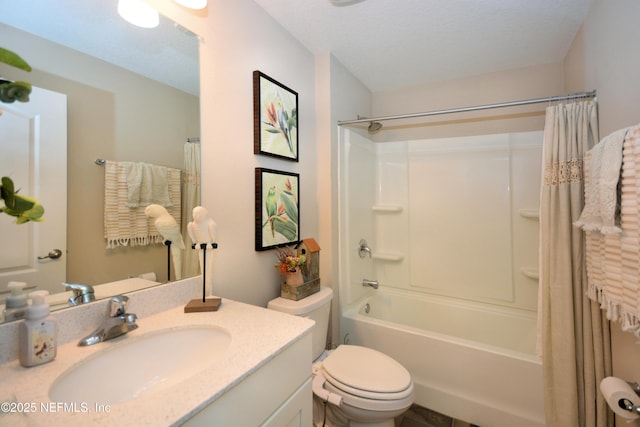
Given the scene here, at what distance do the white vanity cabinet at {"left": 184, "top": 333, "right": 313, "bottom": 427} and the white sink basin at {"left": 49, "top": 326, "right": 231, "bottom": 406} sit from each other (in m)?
0.20

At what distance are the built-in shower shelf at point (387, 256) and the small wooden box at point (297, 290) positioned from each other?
1133 millimetres

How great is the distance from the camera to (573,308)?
1.38m

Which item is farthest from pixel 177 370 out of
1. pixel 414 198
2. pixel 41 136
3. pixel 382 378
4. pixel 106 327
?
pixel 414 198

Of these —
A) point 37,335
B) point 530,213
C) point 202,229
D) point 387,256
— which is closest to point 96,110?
point 202,229

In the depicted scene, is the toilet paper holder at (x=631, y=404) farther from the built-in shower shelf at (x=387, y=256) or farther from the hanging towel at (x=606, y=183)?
the built-in shower shelf at (x=387, y=256)

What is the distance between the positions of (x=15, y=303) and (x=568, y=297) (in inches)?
85.3

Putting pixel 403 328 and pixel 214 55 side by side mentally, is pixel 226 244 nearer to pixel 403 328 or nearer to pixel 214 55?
pixel 214 55

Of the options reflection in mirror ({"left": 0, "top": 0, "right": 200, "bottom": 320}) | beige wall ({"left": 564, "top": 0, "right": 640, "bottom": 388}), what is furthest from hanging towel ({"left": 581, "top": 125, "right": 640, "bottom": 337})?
reflection in mirror ({"left": 0, "top": 0, "right": 200, "bottom": 320})

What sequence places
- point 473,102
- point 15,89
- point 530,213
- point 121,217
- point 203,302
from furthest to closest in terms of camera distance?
point 473,102 < point 530,213 < point 203,302 < point 121,217 < point 15,89

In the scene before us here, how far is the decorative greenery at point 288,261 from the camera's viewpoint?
1504 millimetres

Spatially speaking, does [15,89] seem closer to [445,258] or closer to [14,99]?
[14,99]

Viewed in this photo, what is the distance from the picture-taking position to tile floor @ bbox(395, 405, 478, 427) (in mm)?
1670

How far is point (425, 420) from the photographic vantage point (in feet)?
5.60

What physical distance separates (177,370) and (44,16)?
1136 millimetres
